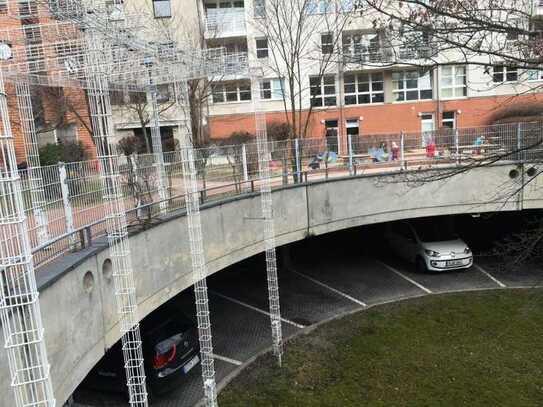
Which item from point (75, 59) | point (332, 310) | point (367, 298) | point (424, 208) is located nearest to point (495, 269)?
point (424, 208)

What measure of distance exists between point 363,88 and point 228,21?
9458mm

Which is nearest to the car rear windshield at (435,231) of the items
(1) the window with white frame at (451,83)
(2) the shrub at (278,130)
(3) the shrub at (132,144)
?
(2) the shrub at (278,130)

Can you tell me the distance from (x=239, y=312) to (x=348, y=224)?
382 cm

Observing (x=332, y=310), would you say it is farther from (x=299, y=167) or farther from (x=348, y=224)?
(x=299, y=167)

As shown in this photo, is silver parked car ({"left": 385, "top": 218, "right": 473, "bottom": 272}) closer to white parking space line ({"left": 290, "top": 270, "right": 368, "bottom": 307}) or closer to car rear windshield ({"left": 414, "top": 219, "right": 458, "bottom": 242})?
car rear windshield ({"left": 414, "top": 219, "right": 458, "bottom": 242})

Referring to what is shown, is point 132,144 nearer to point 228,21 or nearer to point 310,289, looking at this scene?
point 228,21

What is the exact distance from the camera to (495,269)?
1487 centimetres

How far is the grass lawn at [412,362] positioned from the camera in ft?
28.1

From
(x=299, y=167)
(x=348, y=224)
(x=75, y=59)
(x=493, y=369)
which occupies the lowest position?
(x=493, y=369)

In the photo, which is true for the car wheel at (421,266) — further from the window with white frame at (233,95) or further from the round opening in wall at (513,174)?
the window with white frame at (233,95)

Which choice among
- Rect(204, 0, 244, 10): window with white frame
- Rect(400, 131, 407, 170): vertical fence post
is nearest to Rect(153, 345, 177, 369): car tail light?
Rect(400, 131, 407, 170): vertical fence post

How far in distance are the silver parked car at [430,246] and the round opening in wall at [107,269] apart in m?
10.4

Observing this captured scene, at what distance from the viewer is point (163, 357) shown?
8.06 metres

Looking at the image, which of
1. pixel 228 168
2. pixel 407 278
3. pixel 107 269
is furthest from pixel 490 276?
pixel 107 269
